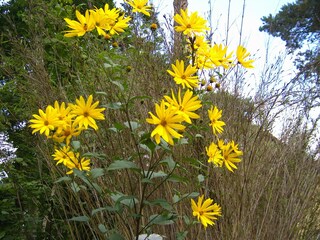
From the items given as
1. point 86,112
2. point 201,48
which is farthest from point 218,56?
point 86,112

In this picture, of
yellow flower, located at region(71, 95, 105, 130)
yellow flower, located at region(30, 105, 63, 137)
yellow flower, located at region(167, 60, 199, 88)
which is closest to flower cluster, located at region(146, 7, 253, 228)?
yellow flower, located at region(167, 60, 199, 88)

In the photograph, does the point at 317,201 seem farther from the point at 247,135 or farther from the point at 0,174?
the point at 0,174

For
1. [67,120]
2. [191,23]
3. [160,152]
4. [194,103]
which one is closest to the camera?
[194,103]

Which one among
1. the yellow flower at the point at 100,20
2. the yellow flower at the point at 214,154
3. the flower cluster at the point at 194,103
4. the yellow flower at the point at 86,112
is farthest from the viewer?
the yellow flower at the point at 214,154

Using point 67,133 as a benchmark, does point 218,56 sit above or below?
above

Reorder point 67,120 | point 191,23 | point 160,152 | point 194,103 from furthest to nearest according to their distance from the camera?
point 160,152 → point 191,23 → point 67,120 → point 194,103

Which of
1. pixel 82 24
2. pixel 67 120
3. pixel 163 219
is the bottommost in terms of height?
pixel 163 219

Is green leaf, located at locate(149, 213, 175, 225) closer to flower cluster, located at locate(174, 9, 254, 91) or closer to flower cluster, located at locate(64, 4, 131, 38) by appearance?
flower cluster, located at locate(174, 9, 254, 91)

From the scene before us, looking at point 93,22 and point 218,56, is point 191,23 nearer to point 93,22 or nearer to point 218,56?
point 218,56

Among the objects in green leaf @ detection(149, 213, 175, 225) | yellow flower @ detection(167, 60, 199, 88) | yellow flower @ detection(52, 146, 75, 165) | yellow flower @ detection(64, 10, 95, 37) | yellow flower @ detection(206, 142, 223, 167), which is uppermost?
yellow flower @ detection(64, 10, 95, 37)

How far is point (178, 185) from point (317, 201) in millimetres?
1056

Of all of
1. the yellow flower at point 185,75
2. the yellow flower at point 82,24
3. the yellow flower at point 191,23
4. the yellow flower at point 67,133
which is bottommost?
the yellow flower at point 67,133

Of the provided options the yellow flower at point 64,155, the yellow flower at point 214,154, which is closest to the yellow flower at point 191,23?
the yellow flower at point 214,154

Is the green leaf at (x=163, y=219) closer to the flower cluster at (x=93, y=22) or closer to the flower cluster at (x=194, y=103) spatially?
the flower cluster at (x=194, y=103)
